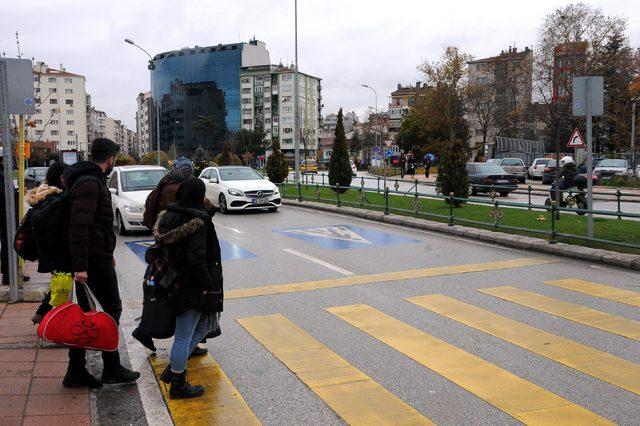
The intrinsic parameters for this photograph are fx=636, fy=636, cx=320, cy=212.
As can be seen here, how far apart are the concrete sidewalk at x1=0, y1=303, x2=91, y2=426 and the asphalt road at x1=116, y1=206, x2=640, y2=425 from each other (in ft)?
2.12

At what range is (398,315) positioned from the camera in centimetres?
A: 719

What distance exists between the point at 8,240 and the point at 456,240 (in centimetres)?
883

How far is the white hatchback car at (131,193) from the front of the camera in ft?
49.1

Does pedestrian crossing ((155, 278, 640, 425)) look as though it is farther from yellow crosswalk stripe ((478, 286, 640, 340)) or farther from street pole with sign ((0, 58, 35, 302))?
street pole with sign ((0, 58, 35, 302))

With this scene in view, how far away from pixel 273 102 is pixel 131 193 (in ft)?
412

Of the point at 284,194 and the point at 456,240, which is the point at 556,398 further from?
the point at 284,194

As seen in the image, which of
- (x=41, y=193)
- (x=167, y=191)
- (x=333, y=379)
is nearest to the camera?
(x=333, y=379)

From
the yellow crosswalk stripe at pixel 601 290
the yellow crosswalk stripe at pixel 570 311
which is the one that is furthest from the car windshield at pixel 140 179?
the yellow crosswalk stripe at pixel 601 290

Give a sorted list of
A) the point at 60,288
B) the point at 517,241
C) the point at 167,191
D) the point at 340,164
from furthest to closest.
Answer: the point at 340,164, the point at 517,241, the point at 167,191, the point at 60,288

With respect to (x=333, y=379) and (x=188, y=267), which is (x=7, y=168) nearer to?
(x=188, y=267)

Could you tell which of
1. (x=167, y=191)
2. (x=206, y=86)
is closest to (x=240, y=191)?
(x=167, y=191)

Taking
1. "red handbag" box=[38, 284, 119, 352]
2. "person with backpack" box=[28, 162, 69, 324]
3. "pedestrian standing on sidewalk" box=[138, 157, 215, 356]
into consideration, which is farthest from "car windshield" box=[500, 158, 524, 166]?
"red handbag" box=[38, 284, 119, 352]

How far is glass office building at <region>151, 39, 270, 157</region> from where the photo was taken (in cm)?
13750

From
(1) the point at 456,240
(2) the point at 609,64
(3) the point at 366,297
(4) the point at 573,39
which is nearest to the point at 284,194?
(1) the point at 456,240
